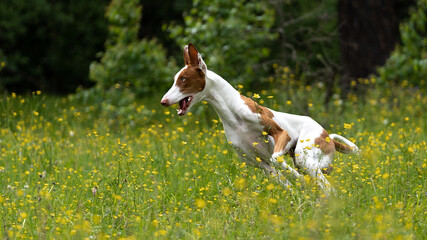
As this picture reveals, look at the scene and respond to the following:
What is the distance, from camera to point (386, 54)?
11.3 metres

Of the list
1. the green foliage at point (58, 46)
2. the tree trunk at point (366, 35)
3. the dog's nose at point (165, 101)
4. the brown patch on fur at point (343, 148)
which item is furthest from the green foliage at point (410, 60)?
the green foliage at point (58, 46)

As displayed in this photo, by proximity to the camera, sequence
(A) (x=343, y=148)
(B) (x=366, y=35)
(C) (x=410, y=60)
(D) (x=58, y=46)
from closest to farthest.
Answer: (A) (x=343, y=148)
(C) (x=410, y=60)
(B) (x=366, y=35)
(D) (x=58, y=46)

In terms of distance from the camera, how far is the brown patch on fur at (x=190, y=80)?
14.1 feet

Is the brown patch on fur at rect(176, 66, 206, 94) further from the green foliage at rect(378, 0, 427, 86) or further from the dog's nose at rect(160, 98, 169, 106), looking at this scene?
the green foliage at rect(378, 0, 427, 86)

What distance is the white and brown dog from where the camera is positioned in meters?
4.31

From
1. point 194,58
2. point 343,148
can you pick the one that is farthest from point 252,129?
point 343,148

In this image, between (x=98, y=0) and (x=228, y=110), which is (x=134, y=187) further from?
(x=98, y=0)

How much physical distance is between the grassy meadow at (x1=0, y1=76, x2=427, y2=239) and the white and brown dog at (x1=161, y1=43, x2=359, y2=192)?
0.49ft

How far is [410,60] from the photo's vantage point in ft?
33.2

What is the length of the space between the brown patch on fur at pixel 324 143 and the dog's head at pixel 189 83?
960 mm

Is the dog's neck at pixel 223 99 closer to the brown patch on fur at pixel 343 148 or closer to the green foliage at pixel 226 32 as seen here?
the brown patch on fur at pixel 343 148

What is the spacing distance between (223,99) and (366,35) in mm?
7405

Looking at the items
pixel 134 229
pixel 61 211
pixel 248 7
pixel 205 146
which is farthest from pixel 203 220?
pixel 248 7

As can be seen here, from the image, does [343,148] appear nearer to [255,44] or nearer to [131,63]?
[131,63]
